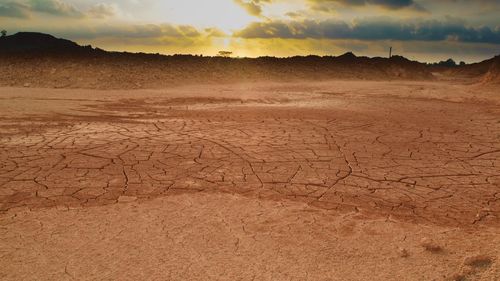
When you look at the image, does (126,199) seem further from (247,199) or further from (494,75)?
(494,75)

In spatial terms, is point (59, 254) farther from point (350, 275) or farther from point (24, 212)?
point (350, 275)

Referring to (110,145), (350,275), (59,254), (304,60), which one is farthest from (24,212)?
(304,60)

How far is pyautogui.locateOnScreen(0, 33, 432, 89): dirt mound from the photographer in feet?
49.5

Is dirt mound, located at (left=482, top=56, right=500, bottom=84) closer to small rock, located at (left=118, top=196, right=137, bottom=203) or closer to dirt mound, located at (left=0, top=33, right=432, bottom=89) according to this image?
dirt mound, located at (left=0, top=33, right=432, bottom=89)

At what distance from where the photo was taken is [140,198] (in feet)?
10.9

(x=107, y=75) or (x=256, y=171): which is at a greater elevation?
(x=107, y=75)

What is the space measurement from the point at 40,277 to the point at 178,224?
37.1 inches

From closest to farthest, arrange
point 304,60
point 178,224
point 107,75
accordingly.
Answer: point 178,224
point 107,75
point 304,60

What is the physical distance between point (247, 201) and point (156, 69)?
50.3 ft

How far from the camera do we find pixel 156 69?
57.6 feet

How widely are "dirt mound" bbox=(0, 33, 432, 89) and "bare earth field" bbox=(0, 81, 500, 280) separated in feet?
30.8

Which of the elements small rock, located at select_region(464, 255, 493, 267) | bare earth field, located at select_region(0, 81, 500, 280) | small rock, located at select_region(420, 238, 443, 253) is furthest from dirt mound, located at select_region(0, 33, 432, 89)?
small rock, located at select_region(464, 255, 493, 267)

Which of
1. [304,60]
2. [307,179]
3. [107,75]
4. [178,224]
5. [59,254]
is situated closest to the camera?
[59,254]

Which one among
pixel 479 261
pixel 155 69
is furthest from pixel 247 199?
pixel 155 69
